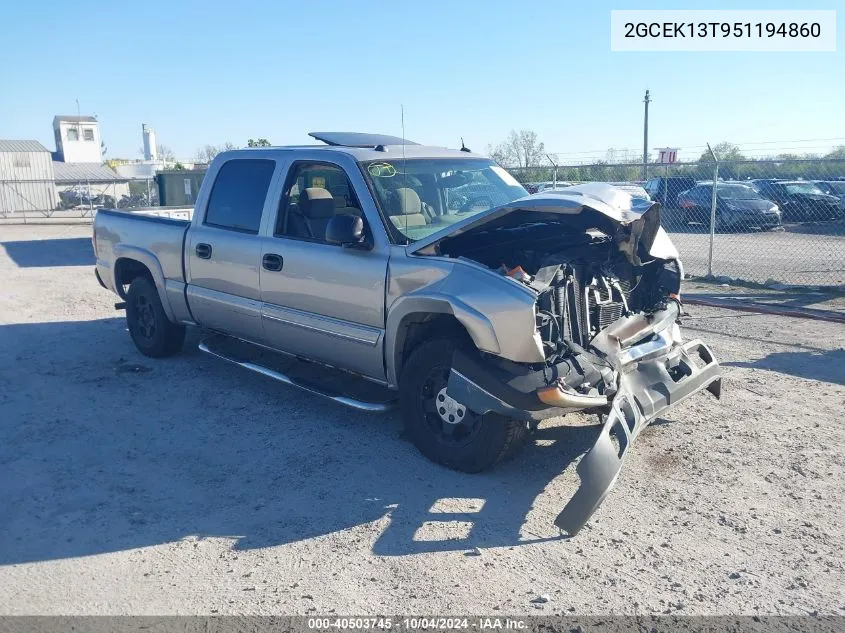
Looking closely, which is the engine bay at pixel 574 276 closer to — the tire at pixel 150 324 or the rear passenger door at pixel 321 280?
the rear passenger door at pixel 321 280

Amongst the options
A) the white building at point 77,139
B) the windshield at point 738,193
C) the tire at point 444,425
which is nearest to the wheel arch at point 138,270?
the tire at point 444,425

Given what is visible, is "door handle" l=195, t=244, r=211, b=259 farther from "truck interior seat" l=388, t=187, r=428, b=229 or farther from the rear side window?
"truck interior seat" l=388, t=187, r=428, b=229

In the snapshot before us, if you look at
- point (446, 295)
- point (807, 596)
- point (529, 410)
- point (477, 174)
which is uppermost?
point (477, 174)

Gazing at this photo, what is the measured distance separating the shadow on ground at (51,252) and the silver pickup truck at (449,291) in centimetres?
1001

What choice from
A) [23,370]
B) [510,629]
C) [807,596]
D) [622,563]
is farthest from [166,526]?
[23,370]

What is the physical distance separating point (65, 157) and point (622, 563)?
7278cm

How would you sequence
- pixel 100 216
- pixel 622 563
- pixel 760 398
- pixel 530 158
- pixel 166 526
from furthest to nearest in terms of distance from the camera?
pixel 530 158 → pixel 100 216 → pixel 760 398 → pixel 166 526 → pixel 622 563

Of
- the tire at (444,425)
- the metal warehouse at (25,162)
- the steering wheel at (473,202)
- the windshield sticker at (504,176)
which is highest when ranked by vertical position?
the metal warehouse at (25,162)

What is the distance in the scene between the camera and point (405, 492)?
4.55 meters

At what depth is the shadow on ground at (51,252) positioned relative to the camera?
15.5m

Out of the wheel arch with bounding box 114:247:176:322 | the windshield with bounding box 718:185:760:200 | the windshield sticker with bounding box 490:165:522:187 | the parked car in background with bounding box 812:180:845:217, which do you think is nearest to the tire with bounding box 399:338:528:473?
the windshield sticker with bounding box 490:165:522:187

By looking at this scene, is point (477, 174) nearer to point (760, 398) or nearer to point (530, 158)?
point (760, 398)

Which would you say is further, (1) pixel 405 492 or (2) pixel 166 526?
(1) pixel 405 492

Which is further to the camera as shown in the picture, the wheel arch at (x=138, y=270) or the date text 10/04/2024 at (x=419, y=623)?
the wheel arch at (x=138, y=270)
